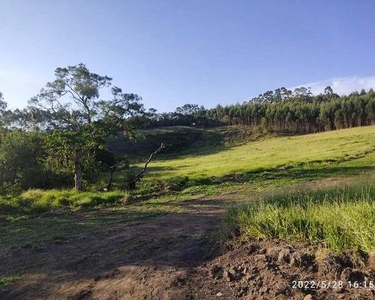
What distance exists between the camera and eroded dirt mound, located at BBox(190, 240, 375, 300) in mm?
3990

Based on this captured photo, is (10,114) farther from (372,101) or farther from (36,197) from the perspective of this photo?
(372,101)

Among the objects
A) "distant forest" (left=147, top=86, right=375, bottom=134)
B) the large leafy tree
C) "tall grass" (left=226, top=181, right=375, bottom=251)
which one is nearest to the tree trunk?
the large leafy tree

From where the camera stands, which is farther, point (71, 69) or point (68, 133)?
point (71, 69)

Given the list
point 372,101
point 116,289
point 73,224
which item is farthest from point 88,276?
point 372,101

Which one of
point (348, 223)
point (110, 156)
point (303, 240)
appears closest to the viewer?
point (348, 223)

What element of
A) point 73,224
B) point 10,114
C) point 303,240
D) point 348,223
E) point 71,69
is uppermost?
point 71,69

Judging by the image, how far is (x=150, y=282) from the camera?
5238 millimetres

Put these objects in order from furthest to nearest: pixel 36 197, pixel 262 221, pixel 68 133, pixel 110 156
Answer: pixel 110 156 < pixel 68 133 < pixel 36 197 < pixel 262 221

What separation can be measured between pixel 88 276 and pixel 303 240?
351 centimetres

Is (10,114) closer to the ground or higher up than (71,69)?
closer to the ground

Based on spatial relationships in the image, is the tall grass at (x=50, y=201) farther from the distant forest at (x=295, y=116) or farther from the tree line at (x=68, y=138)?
the distant forest at (x=295, y=116)

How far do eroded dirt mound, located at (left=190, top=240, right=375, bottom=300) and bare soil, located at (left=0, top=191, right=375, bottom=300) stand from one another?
1cm

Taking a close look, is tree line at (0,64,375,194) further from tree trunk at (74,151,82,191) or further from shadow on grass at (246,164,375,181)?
shadow on grass at (246,164,375,181)

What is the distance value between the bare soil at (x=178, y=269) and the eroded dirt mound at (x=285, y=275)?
10mm
